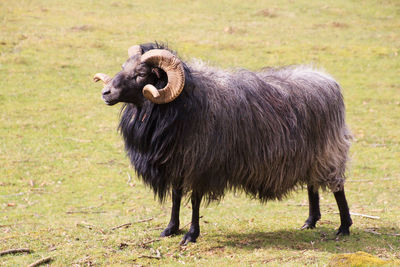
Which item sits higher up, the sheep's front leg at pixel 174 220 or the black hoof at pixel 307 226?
the sheep's front leg at pixel 174 220

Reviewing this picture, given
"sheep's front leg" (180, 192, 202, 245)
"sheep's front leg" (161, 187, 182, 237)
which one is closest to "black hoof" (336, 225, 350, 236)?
"sheep's front leg" (180, 192, 202, 245)

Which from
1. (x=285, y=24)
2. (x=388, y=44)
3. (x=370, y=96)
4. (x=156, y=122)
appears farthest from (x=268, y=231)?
(x=285, y=24)

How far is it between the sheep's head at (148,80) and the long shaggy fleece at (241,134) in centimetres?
26

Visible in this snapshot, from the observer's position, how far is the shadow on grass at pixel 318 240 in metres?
8.38

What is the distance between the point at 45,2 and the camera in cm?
3156

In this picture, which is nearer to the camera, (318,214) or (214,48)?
(318,214)

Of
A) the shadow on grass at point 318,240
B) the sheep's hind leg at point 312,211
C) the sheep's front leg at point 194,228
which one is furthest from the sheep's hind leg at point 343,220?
the sheep's front leg at point 194,228

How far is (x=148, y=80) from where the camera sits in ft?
26.5

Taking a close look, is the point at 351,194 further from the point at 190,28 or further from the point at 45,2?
the point at 45,2

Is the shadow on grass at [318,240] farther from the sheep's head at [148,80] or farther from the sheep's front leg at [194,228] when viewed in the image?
the sheep's head at [148,80]

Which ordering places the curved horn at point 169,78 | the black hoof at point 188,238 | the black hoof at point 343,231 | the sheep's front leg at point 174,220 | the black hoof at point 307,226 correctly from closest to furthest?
the curved horn at point 169,78 < the black hoof at point 188,238 < the sheep's front leg at point 174,220 < the black hoof at point 343,231 < the black hoof at point 307,226

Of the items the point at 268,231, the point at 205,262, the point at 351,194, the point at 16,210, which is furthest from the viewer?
the point at 351,194

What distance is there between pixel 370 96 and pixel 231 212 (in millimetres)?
10981

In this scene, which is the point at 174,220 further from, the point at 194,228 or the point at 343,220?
the point at 343,220
